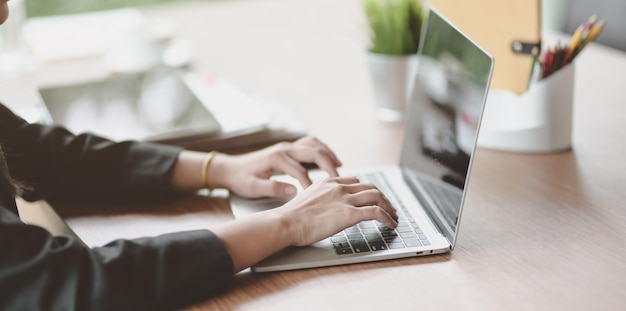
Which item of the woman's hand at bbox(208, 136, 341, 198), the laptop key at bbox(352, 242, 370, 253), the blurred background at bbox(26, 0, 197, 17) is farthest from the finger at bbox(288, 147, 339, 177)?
the blurred background at bbox(26, 0, 197, 17)

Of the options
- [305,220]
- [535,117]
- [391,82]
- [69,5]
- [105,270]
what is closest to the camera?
[105,270]

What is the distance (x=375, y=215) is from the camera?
1049 millimetres

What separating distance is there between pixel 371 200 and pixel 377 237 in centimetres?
5

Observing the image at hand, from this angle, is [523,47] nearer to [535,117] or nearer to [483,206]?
[535,117]

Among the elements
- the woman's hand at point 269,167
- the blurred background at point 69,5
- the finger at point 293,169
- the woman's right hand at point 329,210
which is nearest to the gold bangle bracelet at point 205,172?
the woman's hand at point 269,167

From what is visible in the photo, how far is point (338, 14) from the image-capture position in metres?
2.35

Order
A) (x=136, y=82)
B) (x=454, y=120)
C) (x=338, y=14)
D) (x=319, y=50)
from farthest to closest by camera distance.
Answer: (x=338, y=14) → (x=319, y=50) → (x=136, y=82) → (x=454, y=120)

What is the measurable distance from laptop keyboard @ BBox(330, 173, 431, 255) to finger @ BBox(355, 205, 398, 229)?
18 millimetres

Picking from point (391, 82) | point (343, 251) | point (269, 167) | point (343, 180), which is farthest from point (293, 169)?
point (391, 82)

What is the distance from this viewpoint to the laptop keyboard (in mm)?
1046

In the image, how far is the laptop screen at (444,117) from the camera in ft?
3.53

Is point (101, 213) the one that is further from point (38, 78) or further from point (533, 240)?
point (38, 78)

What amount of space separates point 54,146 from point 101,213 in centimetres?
14

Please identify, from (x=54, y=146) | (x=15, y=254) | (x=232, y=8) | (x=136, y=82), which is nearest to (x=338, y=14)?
(x=232, y=8)
